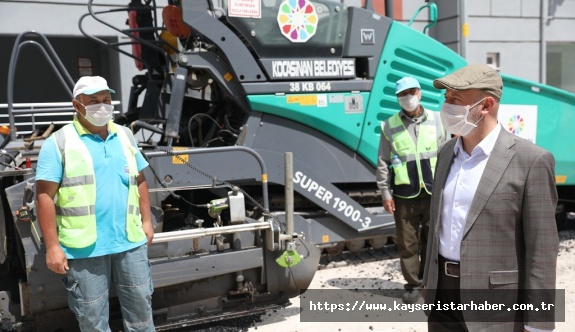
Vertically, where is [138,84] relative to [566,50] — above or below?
below

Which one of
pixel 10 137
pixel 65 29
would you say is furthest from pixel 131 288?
pixel 65 29

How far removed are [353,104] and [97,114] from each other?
8.45ft

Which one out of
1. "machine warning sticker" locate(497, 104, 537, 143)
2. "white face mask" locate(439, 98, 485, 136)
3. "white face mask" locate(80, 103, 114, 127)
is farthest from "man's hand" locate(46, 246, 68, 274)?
"machine warning sticker" locate(497, 104, 537, 143)

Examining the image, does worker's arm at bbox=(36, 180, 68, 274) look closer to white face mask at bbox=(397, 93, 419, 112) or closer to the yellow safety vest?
the yellow safety vest

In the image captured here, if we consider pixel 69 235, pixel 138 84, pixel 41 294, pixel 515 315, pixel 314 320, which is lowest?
pixel 314 320

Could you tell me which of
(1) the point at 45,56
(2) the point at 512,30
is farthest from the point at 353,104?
(2) the point at 512,30

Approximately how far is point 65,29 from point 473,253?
8.81 metres

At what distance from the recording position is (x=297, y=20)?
471 centimetres

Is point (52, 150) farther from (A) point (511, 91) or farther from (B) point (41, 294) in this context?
(A) point (511, 91)

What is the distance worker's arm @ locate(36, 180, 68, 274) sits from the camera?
2.76 m

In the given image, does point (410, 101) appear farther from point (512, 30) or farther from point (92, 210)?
point (512, 30)

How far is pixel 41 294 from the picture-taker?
11.1ft

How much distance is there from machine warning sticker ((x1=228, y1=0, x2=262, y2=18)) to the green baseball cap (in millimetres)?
2622

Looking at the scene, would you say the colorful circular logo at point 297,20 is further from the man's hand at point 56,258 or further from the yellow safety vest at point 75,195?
the man's hand at point 56,258
